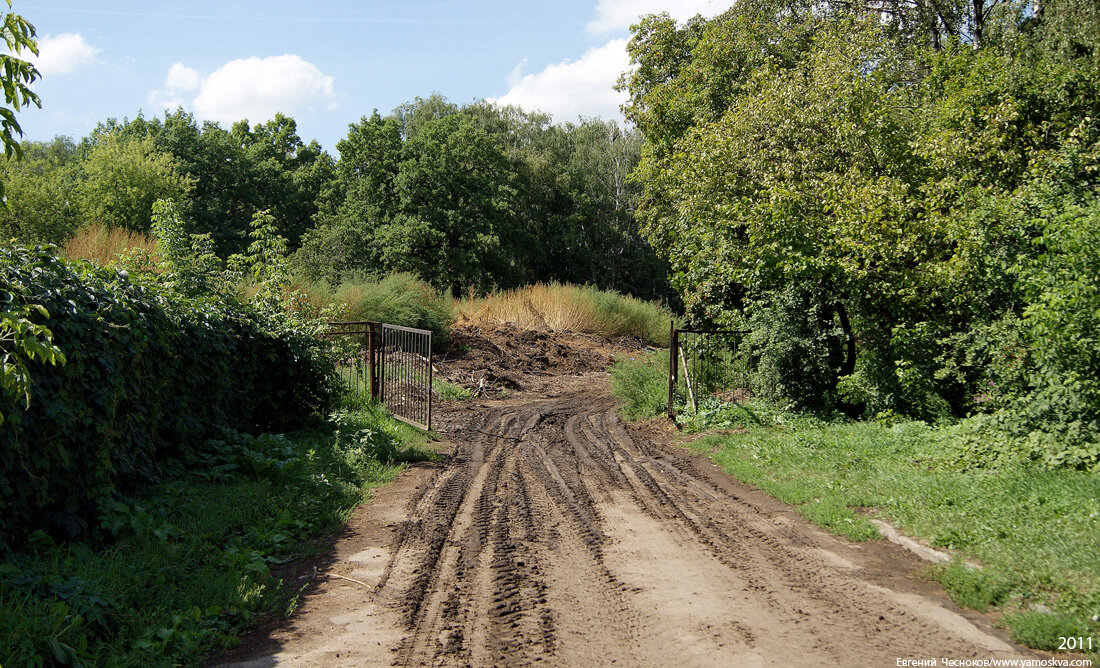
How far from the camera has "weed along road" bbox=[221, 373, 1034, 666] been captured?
423cm

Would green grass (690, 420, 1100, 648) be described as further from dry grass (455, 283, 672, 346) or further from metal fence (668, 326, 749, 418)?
dry grass (455, 283, 672, 346)

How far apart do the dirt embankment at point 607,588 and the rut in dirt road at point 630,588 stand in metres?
0.02

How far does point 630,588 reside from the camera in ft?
17.1

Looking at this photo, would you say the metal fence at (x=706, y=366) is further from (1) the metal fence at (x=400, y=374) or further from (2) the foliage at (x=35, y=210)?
(2) the foliage at (x=35, y=210)

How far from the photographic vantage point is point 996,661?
160 inches

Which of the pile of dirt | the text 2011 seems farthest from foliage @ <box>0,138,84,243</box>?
the text 2011

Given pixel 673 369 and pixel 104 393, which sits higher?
pixel 104 393

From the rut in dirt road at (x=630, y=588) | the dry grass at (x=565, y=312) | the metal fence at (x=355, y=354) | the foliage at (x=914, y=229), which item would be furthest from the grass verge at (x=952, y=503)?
the dry grass at (x=565, y=312)

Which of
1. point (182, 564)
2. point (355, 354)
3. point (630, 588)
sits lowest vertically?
point (630, 588)

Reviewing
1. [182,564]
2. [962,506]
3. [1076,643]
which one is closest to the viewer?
[1076,643]

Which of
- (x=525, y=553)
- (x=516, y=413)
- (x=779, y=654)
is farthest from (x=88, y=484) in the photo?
(x=516, y=413)

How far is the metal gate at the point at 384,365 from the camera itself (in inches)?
465

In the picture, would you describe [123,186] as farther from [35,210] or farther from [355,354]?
[355,354]

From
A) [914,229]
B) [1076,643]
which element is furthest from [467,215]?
[1076,643]
